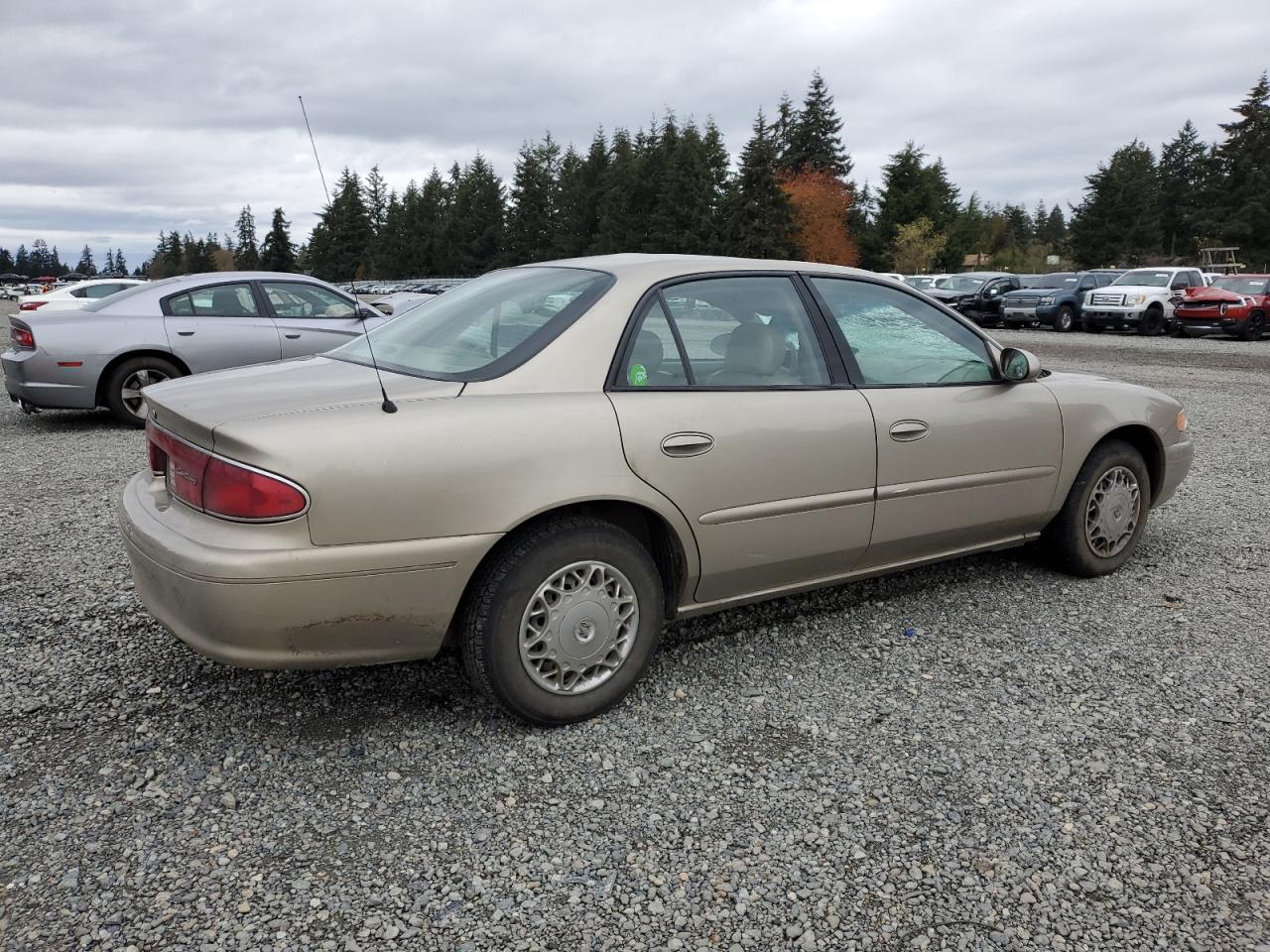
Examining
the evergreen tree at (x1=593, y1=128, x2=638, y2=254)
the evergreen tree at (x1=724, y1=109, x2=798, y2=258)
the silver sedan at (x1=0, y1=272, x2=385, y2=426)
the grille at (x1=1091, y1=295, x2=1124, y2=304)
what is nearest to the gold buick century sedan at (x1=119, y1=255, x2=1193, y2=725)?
the silver sedan at (x1=0, y1=272, x2=385, y2=426)

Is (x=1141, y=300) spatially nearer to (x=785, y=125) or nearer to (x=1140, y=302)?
(x=1140, y=302)

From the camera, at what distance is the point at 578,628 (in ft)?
9.97

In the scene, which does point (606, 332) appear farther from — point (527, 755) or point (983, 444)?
point (983, 444)

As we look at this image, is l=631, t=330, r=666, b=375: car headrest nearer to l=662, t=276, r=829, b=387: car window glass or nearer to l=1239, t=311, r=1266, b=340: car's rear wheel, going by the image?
l=662, t=276, r=829, b=387: car window glass

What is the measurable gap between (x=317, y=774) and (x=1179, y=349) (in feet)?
72.1

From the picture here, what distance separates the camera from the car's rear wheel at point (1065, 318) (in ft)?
86.4

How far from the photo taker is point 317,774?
2.83 meters

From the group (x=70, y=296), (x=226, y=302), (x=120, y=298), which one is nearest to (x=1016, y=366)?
(x=226, y=302)

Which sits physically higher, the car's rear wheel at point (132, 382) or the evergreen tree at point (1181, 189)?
the evergreen tree at point (1181, 189)

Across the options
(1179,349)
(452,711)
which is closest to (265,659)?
(452,711)

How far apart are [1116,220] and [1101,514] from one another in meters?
75.1

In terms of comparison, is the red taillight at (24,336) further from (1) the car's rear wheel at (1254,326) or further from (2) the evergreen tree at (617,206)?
(2) the evergreen tree at (617,206)

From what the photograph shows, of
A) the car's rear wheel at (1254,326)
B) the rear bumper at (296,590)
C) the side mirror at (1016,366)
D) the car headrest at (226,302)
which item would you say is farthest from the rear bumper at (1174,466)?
the car's rear wheel at (1254,326)

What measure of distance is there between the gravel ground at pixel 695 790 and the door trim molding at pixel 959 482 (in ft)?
1.93
